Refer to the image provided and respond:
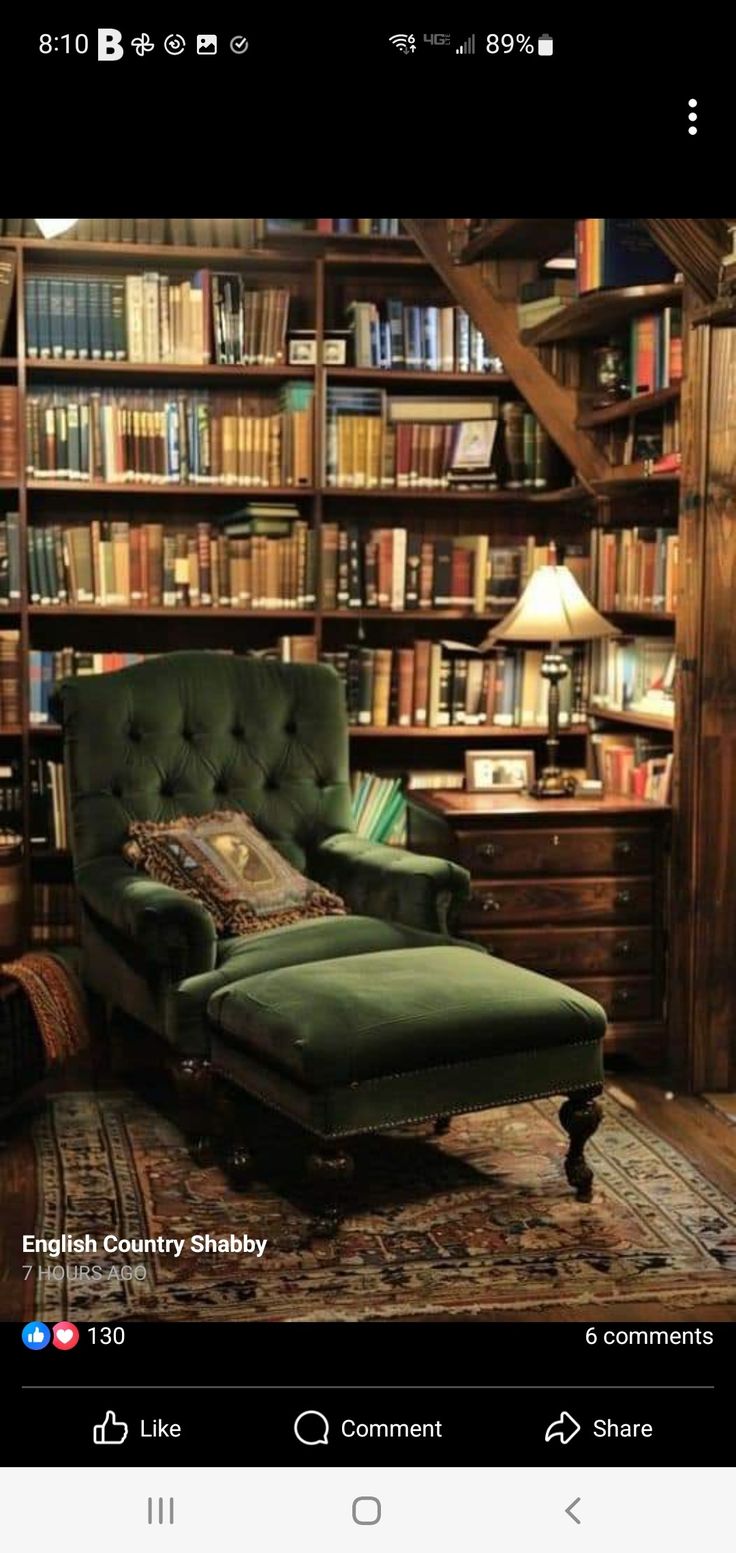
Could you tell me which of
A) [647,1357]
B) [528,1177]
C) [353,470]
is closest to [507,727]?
[353,470]

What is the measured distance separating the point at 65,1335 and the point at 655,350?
2976 millimetres

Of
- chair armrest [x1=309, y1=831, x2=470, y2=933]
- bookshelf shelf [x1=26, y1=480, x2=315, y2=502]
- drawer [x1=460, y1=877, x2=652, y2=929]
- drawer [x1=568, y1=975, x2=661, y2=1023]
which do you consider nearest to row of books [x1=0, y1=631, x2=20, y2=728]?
bookshelf shelf [x1=26, y1=480, x2=315, y2=502]

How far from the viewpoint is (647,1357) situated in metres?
1.02

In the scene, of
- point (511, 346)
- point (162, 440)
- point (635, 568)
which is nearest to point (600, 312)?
point (511, 346)

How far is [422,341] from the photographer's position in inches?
164

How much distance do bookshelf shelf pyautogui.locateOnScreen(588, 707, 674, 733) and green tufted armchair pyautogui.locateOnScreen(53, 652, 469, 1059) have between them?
67 centimetres

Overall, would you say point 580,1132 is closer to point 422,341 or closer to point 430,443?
point 430,443

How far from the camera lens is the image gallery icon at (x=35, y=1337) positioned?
1.03 m

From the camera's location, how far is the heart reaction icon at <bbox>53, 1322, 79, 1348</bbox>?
1.02 m

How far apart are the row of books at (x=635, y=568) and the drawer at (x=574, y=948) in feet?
2.31

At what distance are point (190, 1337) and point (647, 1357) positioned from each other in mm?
278

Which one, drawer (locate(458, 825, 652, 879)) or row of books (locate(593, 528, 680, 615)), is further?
row of books (locate(593, 528, 680, 615))

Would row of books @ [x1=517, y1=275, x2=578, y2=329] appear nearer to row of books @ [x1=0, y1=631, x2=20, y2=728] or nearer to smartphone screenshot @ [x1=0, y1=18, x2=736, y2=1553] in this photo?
smartphone screenshot @ [x1=0, y1=18, x2=736, y2=1553]
